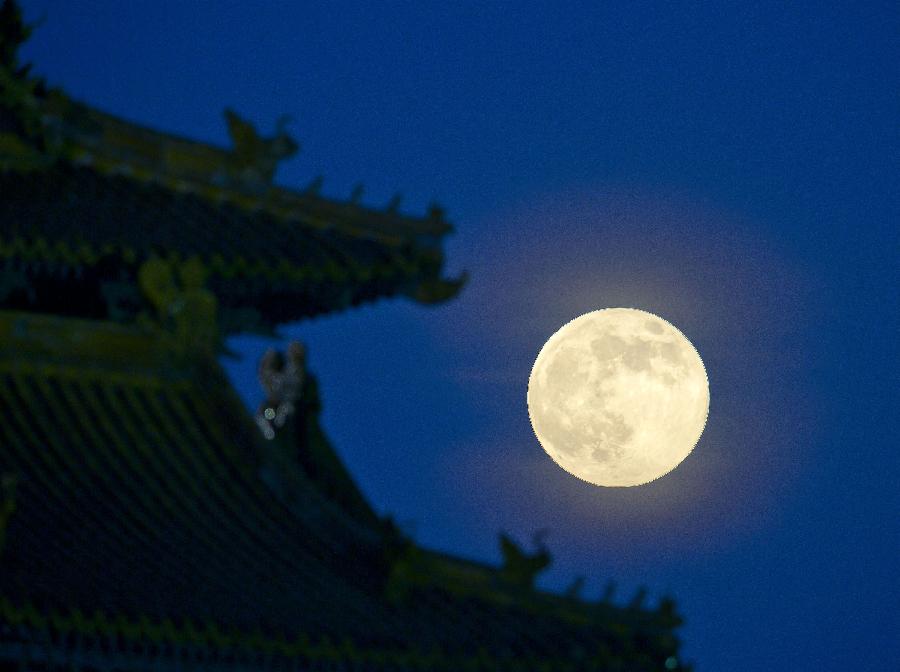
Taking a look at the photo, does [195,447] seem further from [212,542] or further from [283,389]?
[283,389]

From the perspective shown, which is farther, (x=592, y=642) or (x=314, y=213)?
(x=314, y=213)

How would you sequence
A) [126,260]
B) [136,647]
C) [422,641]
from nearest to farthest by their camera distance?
[136,647] → [422,641] → [126,260]

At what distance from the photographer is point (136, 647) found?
16031mm

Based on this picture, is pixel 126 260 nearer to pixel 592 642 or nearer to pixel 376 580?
pixel 376 580

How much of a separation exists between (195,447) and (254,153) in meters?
3.15

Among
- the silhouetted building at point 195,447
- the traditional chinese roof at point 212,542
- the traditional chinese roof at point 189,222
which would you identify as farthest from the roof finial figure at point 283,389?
the traditional chinese roof at point 212,542

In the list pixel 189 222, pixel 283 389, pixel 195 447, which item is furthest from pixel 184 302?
pixel 189 222

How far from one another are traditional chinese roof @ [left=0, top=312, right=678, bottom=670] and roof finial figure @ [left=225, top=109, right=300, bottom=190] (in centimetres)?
256

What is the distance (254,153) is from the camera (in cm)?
2020

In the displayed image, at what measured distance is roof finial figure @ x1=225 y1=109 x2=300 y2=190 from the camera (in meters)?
20.2

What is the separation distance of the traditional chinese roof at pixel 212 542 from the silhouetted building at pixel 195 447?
17 millimetres

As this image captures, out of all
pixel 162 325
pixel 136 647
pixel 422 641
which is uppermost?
pixel 162 325

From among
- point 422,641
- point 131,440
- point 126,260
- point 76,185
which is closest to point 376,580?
point 422,641

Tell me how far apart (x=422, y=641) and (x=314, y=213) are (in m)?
4.59
